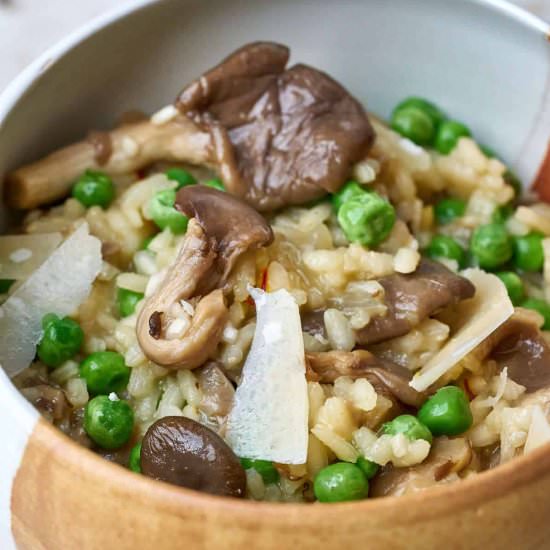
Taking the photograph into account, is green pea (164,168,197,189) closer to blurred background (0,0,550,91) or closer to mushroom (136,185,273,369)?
mushroom (136,185,273,369)

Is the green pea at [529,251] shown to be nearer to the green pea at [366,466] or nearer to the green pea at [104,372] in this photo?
the green pea at [366,466]

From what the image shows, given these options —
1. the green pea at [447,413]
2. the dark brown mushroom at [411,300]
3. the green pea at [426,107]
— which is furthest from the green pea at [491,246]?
the green pea at [447,413]

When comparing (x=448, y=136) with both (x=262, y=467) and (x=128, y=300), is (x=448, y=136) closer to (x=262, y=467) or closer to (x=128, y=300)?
(x=128, y=300)

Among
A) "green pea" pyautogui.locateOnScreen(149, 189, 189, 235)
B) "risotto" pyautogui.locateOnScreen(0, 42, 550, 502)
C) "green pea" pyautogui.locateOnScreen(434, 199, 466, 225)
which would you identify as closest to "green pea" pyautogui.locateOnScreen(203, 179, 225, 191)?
"risotto" pyautogui.locateOnScreen(0, 42, 550, 502)

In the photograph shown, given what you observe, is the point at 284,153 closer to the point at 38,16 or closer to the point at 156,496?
the point at 156,496

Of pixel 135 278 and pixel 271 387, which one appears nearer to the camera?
pixel 271 387

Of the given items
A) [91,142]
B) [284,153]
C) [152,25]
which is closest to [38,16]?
[152,25]

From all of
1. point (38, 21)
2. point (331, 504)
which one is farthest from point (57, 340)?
point (38, 21)
